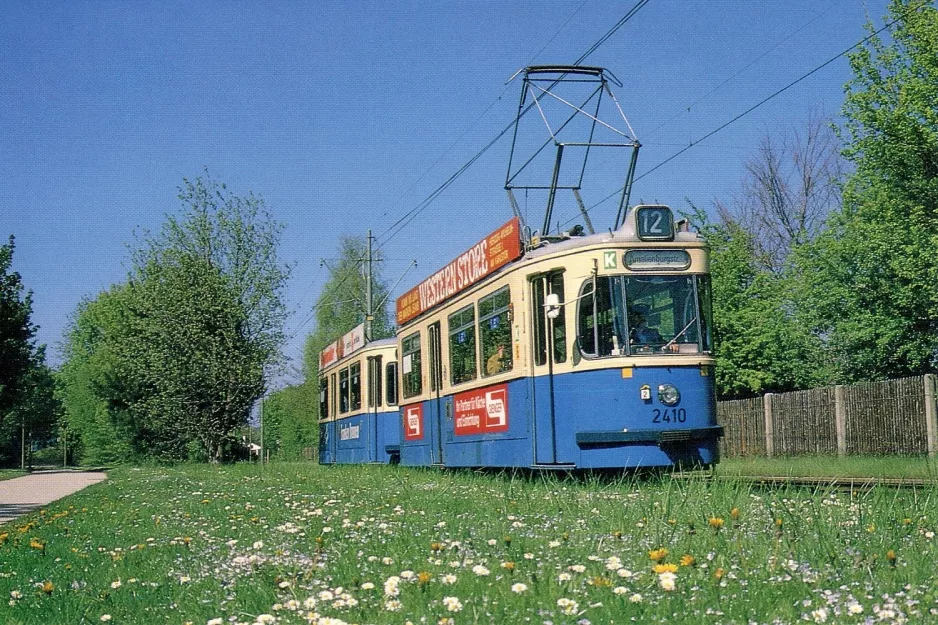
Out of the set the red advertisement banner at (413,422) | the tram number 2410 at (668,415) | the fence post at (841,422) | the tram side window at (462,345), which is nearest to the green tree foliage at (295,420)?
the fence post at (841,422)

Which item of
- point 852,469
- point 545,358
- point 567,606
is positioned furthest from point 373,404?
point 567,606

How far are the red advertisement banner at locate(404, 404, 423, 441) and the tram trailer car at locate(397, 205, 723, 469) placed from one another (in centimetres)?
491

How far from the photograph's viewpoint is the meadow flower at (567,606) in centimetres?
418

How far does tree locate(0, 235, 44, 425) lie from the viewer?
39.2m

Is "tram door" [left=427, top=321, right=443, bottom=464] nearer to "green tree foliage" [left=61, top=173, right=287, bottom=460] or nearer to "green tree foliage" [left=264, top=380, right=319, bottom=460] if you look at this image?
"green tree foliage" [left=61, top=173, right=287, bottom=460]

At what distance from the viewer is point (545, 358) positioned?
1441 cm

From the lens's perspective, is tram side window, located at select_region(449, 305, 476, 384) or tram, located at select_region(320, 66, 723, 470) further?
tram side window, located at select_region(449, 305, 476, 384)

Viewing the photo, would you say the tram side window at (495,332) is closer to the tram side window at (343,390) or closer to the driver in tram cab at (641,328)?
the driver in tram cab at (641,328)

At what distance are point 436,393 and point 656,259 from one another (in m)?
6.18

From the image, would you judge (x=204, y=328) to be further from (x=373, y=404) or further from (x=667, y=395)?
(x=667, y=395)

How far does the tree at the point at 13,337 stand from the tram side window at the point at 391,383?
18.2 m

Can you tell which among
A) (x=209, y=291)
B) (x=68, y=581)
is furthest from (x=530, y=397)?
(x=209, y=291)

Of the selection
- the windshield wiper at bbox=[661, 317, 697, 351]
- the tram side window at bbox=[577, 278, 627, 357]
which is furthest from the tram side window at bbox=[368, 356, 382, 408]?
the windshield wiper at bbox=[661, 317, 697, 351]

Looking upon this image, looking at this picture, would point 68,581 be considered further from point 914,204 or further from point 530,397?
point 914,204
